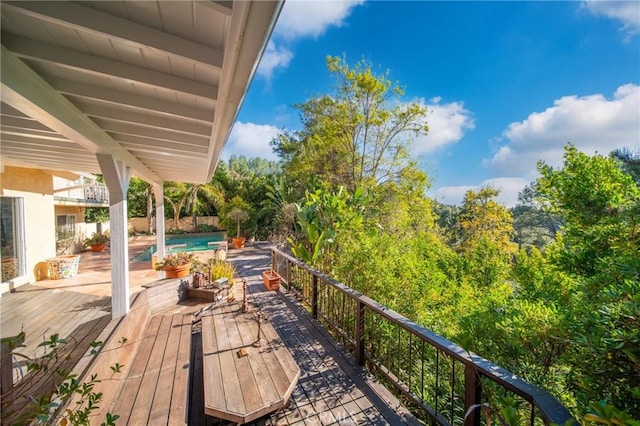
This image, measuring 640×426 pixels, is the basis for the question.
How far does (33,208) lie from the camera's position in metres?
6.66

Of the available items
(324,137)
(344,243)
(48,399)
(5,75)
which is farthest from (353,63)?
(48,399)

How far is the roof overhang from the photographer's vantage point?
1.34 metres

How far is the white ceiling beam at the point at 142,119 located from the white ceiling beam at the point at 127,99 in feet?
1.16

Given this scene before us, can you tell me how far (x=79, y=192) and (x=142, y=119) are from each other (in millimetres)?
12269

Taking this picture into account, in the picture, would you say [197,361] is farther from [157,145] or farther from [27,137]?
[27,137]

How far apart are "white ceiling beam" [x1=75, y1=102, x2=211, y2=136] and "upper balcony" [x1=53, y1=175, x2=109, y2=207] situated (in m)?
5.74

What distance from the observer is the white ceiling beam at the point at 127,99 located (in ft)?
6.96

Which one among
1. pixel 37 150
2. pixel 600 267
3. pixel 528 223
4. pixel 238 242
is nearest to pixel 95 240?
pixel 238 242

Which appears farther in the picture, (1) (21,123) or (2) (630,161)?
(2) (630,161)

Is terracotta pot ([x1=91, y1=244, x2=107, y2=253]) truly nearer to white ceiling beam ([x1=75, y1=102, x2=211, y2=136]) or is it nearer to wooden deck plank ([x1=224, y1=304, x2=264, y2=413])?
wooden deck plank ([x1=224, y1=304, x2=264, y2=413])

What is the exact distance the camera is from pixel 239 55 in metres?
1.43

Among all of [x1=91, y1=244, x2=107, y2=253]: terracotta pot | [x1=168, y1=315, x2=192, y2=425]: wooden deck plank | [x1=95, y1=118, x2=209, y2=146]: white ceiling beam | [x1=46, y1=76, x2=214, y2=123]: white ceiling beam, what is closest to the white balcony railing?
[x1=91, y1=244, x2=107, y2=253]: terracotta pot

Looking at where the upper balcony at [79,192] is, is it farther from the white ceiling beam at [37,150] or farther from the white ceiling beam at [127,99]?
the white ceiling beam at [127,99]

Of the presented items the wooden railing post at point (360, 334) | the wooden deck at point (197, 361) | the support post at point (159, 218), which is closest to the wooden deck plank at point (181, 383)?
the wooden deck at point (197, 361)
